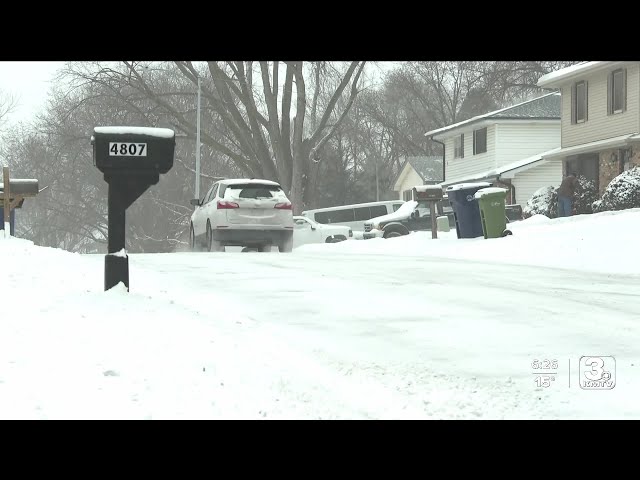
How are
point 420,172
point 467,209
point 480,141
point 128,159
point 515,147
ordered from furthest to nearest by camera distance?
point 420,172 → point 480,141 → point 515,147 → point 467,209 → point 128,159

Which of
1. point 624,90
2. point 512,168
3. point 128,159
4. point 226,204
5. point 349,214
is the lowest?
point 128,159

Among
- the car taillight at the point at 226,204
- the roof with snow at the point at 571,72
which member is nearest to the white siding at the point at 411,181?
the roof with snow at the point at 571,72

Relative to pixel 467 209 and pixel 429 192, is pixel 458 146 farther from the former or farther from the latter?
pixel 467 209

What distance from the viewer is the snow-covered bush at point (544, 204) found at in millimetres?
36625

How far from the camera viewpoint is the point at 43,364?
20.4 ft

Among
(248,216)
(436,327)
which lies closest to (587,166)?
(248,216)

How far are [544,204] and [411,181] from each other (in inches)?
1396

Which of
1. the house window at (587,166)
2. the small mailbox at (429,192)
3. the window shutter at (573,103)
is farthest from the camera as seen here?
the window shutter at (573,103)

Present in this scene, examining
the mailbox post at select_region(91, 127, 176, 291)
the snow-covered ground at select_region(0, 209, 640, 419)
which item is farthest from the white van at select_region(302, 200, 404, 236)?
the mailbox post at select_region(91, 127, 176, 291)

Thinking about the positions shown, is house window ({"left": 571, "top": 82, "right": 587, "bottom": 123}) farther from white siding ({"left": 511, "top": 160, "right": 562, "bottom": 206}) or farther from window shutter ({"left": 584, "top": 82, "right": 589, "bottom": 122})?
white siding ({"left": 511, "top": 160, "right": 562, "bottom": 206})

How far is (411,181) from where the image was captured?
238ft

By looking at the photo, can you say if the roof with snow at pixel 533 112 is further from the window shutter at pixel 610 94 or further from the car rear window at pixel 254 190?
the car rear window at pixel 254 190

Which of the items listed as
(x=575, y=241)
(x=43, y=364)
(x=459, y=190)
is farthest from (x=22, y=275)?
(x=459, y=190)
